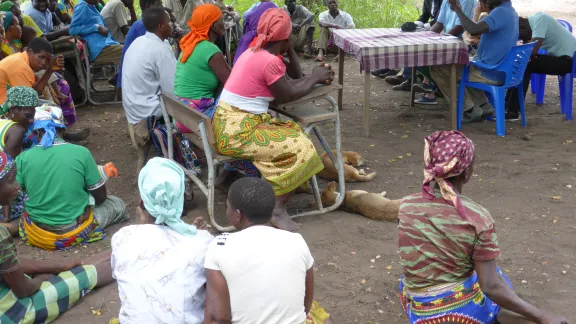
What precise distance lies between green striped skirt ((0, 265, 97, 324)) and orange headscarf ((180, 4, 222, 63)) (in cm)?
200

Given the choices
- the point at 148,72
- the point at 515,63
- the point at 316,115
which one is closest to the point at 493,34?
the point at 515,63

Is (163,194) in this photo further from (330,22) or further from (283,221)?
(330,22)

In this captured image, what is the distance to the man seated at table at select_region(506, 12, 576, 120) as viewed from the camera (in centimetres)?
662

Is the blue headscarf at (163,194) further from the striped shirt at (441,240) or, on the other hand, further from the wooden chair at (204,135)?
the wooden chair at (204,135)

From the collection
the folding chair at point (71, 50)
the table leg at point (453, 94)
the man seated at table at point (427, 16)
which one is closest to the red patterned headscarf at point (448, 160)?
the table leg at point (453, 94)

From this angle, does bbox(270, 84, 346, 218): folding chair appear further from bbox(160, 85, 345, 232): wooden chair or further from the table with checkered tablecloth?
the table with checkered tablecloth

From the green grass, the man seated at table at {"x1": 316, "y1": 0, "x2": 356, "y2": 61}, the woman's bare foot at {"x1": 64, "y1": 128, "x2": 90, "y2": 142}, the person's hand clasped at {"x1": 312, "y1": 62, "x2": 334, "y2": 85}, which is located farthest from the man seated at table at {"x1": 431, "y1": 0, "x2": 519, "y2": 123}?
the green grass

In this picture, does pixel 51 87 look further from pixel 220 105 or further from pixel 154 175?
pixel 154 175

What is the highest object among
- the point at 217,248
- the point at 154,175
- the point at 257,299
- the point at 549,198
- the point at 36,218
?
the point at 154,175

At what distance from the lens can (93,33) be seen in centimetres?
797

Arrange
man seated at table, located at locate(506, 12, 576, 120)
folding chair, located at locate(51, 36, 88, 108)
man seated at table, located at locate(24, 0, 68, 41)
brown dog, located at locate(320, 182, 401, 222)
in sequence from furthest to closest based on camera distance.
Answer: man seated at table, located at locate(24, 0, 68, 41) → folding chair, located at locate(51, 36, 88, 108) → man seated at table, located at locate(506, 12, 576, 120) → brown dog, located at locate(320, 182, 401, 222)

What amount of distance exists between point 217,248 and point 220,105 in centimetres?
220

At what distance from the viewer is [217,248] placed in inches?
96.2

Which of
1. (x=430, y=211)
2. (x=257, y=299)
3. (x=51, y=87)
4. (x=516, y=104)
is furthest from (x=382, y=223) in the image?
(x=51, y=87)
